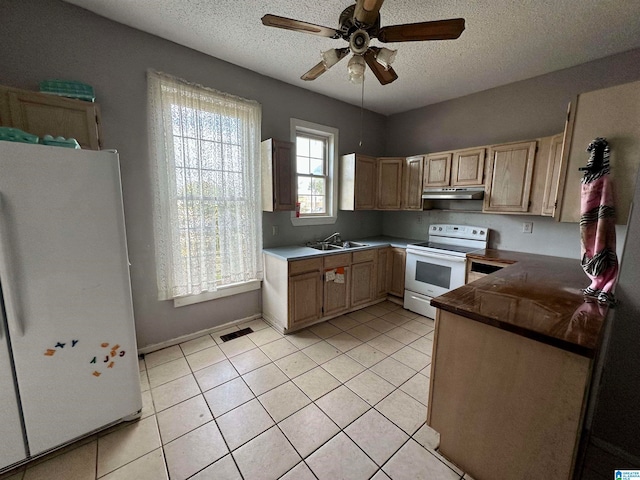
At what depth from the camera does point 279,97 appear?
297 cm

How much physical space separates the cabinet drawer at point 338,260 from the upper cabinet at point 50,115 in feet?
7.15

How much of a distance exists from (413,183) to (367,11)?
2.49 meters

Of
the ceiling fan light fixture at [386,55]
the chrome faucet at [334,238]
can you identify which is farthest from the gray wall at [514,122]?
the ceiling fan light fixture at [386,55]

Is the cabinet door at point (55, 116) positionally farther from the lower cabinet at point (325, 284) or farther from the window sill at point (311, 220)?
the window sill at point (311, 220)

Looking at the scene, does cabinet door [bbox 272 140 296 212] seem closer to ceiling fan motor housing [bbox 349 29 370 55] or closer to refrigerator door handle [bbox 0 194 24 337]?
ceiling fan motor housing [bbox 349 29 370 55]

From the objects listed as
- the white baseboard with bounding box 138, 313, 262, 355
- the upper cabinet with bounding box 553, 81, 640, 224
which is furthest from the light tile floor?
the upper cabinet with bounding box 553, 81, 640, 224

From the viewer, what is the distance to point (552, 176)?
8.11ft

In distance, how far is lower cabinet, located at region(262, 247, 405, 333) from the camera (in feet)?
8.90

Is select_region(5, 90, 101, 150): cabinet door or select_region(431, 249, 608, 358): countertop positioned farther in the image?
select_region(5, 90, 101, 150): cabinet door

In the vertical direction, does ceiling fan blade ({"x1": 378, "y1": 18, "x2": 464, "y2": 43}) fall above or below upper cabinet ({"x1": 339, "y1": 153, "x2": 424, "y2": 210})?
above

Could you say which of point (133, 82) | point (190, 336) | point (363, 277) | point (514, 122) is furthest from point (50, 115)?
point (514, 122)

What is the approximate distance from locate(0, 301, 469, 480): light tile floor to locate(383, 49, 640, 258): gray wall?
1765 millimetres

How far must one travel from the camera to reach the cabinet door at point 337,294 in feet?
9.84

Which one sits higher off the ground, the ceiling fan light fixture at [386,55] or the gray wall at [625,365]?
the ceiling fan light fixture at [386,55]
